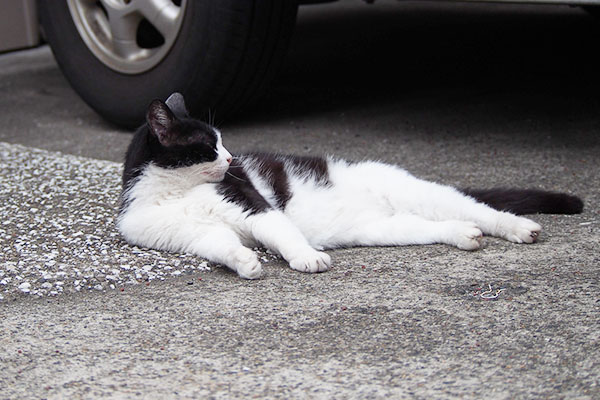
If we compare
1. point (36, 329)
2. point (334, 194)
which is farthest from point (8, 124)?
point (36, 329)

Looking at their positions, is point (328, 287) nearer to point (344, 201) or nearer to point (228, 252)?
point (228, 252)

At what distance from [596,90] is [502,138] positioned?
3.85 feet

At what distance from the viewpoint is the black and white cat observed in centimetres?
282

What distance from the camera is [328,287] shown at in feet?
8.39

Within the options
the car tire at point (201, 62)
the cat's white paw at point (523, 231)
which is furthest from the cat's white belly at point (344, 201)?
the car tire at point (201, 62)

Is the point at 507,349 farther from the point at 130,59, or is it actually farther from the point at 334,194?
the point at 130,59

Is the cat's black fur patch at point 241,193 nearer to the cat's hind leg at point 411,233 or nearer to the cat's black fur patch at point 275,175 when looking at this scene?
the cat's black fur patch at point 275,175

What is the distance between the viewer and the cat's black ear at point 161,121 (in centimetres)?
285

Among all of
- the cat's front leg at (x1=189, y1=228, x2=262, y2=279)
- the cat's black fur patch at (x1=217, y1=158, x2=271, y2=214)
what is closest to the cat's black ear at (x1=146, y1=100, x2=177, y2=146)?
the cat's black fur patch at (x1=217, y1=158, x2=271, y2=214)

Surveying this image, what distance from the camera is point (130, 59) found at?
4.50 m

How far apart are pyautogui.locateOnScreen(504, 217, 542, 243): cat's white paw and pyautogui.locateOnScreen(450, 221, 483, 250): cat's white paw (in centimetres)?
14

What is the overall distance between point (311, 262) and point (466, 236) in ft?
1.92

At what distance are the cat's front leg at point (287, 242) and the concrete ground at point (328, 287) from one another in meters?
0.06

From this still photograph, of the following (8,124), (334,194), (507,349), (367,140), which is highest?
(507,349)
